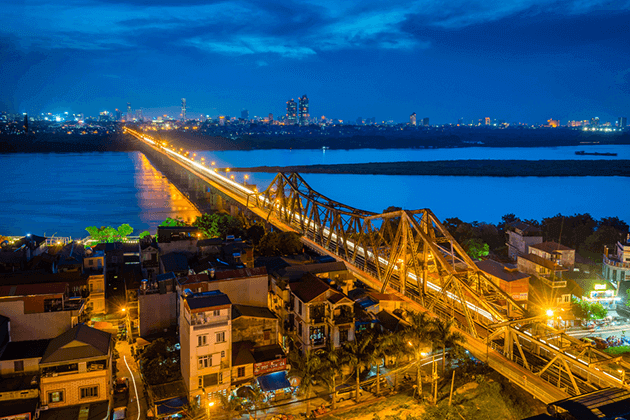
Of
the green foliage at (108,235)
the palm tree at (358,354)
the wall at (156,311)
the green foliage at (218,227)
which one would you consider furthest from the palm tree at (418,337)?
the green foliage at (108,235)

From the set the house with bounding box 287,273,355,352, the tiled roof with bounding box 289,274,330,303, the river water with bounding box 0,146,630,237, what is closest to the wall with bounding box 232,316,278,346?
the house with bounding box 287,273,355,352

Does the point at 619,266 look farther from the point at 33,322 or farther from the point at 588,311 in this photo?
the point at 33,322

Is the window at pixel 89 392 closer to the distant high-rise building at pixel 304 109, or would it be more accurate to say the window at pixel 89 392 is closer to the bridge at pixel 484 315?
the bridge at pixel 484 315

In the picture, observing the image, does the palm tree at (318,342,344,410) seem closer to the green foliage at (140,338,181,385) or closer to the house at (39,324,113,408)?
the green foliage at (140,338,181,385)

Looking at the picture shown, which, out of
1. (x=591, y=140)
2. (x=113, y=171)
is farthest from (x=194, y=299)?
(x=591, y=140)

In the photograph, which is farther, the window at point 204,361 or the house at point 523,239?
the house at point 523,239

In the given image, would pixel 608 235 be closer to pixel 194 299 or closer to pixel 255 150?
pixel 194 299
